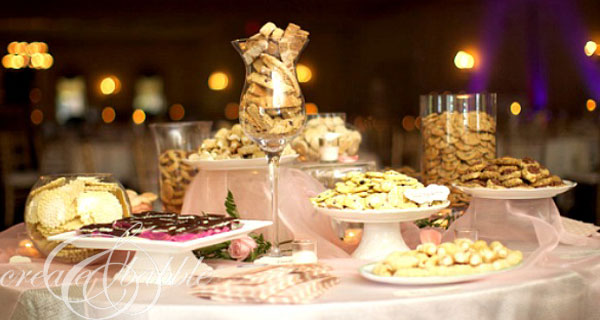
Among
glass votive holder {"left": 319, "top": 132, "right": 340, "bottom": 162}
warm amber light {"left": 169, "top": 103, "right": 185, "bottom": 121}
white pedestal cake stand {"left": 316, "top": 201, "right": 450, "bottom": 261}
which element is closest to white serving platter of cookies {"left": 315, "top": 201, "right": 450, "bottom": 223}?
white pedestal cake stand {"left": 316, "top": 201, "right": 450, "bottom": 261}

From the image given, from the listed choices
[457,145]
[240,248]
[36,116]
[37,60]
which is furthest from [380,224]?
[37,60]

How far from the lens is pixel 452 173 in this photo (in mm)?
2436

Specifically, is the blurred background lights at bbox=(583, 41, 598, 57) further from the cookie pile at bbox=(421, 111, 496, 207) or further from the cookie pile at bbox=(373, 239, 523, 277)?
the cookie pile at bbox=(373, 239, 523, 277)

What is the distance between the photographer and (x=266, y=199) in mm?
2158

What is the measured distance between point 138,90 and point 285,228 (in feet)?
22.3

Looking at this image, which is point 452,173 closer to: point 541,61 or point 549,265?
point 549,265

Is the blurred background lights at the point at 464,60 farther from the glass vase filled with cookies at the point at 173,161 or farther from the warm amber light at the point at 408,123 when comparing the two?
the glass vase filled with cookies at the point at 173,161

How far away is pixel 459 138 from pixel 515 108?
3.76 m

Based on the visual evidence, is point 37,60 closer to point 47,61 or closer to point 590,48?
point 47,61

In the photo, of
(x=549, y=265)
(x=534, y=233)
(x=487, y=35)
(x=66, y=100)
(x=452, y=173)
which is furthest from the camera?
(x=66, y=100)

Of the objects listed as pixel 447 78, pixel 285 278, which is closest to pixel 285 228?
pixel 285 278

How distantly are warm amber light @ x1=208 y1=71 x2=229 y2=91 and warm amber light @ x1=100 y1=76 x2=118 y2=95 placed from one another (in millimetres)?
1150

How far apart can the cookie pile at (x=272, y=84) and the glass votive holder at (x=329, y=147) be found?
0.87m

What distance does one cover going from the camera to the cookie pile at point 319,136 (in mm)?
2668
